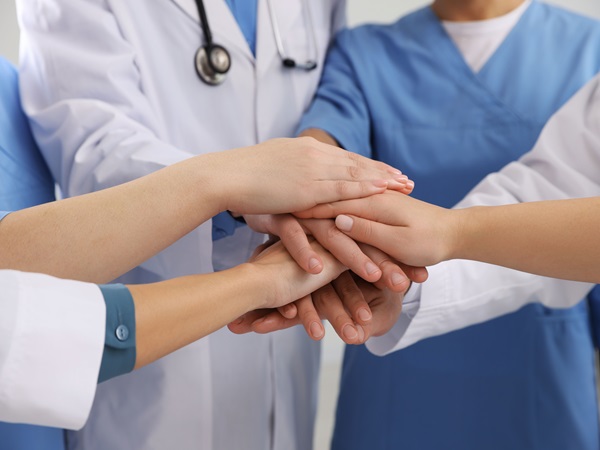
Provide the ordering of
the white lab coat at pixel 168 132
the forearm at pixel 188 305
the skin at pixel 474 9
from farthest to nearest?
the skin at pixel 474 9
the white lab coat at pixel 168 132
the forearm at pixel 188 305

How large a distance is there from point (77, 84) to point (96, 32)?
0.26ft

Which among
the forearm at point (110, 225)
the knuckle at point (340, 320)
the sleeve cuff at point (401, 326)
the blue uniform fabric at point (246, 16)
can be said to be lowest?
the sleeve cuff at point (401, 326)

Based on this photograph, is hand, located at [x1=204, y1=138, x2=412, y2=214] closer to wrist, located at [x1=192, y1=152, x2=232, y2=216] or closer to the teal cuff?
wrist, located at [x1=192, y1=152, x2=232, y2=216]

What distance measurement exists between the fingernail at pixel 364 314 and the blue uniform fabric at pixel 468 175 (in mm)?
293

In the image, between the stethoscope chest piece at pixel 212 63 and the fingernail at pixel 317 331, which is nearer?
the fingernail at pixel 317 331

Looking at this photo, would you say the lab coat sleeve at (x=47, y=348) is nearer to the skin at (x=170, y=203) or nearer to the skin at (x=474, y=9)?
the skin at (x=170, y=203)

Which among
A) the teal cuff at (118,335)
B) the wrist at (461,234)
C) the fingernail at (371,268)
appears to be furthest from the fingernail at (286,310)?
the teal cuff at (118,335)

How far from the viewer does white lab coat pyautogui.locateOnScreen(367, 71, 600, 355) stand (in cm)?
121

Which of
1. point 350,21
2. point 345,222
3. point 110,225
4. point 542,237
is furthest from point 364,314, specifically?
point 350,21

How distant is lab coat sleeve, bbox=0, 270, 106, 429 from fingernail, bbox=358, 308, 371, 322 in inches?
17.1

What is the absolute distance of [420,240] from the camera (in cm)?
110

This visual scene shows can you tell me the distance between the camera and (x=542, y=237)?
1060 millimetres

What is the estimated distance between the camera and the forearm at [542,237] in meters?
1.05

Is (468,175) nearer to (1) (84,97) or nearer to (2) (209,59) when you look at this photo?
(2) (209,59)
